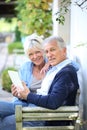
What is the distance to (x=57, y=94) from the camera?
3.82 m

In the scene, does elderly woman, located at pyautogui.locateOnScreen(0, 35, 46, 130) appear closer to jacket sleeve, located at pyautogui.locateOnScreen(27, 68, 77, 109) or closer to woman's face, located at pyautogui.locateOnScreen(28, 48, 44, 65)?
woman's face, located at pyautogui.locateOnScreen(28, 48, 44, 65)

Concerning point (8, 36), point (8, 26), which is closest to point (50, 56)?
point (8, 36)

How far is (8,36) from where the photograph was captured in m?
53.9

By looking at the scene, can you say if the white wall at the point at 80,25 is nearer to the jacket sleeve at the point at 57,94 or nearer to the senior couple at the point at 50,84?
the senior couple at the point at 50,84

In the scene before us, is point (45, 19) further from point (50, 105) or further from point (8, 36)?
point (8, 36)

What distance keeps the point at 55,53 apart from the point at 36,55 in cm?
76

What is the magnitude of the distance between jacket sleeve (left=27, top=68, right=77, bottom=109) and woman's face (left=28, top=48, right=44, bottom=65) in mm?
958

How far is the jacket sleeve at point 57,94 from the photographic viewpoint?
3818mm

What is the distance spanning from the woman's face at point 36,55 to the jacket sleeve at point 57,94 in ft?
3.14

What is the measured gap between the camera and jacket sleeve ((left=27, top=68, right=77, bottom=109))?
150 inches

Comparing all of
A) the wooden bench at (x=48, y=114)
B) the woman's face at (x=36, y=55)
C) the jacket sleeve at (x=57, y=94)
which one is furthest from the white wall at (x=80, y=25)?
the wooden bench at (x=48, y=114)

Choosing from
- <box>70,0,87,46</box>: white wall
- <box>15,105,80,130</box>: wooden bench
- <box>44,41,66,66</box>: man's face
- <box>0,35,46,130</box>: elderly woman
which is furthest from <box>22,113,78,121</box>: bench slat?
<box>70,0,87,46</box>: white wall

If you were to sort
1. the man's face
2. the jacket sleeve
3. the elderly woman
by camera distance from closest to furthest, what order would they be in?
the jacket sleeve
the man's face
the elderly woman

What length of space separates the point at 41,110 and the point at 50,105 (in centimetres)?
9
